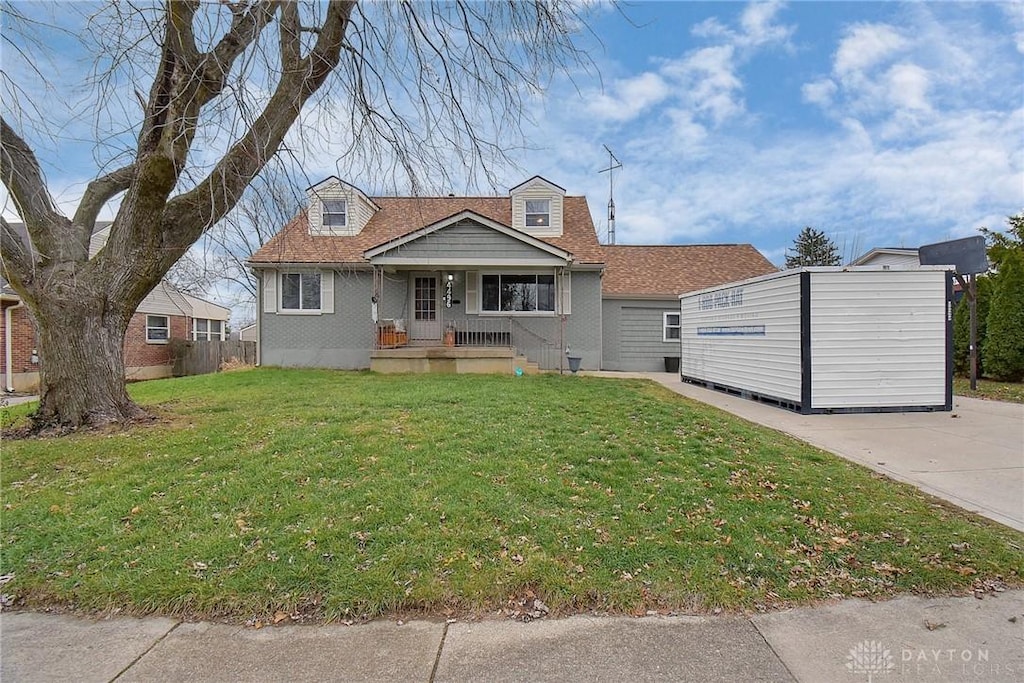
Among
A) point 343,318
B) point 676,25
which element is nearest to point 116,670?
point 676,25

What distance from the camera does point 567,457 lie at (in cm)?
516

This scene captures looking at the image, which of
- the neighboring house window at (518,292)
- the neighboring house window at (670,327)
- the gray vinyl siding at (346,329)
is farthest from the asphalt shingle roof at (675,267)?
the gray vinyl siding at (346,329)

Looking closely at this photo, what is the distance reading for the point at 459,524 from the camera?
11.9ft

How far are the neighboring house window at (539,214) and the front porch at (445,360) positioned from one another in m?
5.06

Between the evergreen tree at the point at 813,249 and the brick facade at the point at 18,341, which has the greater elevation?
the evergreen tree at the point at 813,249

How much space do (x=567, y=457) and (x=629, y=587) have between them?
2207 millimetres

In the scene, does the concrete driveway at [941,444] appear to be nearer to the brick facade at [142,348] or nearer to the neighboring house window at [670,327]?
the neighboring house window at [670,327]

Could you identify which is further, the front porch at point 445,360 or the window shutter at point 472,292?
the window shutter at point 472,292

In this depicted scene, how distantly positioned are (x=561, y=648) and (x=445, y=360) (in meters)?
11.3

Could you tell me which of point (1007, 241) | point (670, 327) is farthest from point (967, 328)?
point (670, 327)

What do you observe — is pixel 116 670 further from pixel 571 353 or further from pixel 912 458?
pixel 571 353

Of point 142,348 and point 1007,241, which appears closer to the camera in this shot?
point 1007,241

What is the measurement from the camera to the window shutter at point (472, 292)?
15.2 m

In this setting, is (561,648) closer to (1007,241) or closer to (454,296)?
(454,296)
